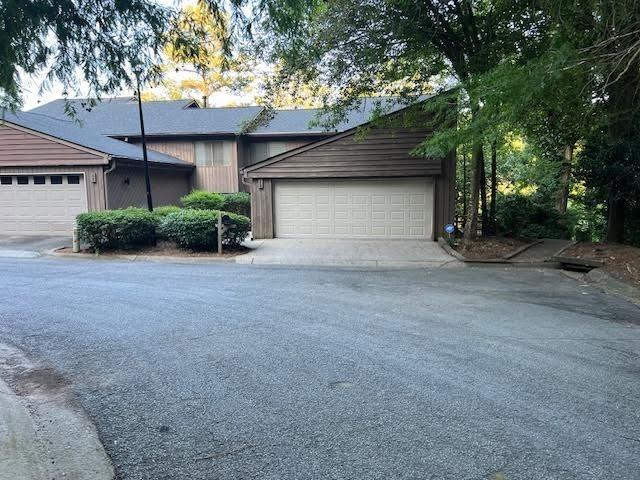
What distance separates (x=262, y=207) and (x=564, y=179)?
11.6m

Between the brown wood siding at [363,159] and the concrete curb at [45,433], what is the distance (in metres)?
11.8

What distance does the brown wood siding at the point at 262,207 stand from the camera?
15.8 metres

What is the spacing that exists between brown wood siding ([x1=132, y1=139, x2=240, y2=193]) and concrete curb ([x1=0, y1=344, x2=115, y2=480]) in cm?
1867

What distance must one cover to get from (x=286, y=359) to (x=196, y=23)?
146 inches

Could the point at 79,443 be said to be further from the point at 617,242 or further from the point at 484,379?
the point at 617,242

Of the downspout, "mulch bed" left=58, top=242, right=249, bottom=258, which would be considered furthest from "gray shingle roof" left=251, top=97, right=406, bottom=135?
"mulch bed" left=58, top=242, right=249, bottom=258

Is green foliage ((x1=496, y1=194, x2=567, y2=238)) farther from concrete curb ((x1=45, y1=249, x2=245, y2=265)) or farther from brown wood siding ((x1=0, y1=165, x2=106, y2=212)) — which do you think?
brown wood siding ((x1=0, y1=165, x2=106, y2=212))

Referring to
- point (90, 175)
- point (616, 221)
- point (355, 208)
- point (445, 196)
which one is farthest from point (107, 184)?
point (616, 221)

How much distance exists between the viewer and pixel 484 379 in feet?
13.6

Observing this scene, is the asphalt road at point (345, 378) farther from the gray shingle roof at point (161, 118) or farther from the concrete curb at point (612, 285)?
the gray shingle roof at point (161, 118)

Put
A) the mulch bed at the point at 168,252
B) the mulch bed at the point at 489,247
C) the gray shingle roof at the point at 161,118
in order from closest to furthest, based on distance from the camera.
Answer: the mulch bed at the point at 489,247
the mulch bed at the point at 168,252
the gray shingle roof at the point at 161,118

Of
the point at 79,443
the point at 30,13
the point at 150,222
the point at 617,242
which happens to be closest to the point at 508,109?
the point at 30,13

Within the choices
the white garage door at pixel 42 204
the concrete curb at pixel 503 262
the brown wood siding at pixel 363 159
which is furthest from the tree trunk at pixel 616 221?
the white garage door at pixel 42 204

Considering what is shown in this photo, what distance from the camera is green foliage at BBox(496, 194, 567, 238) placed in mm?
16031
